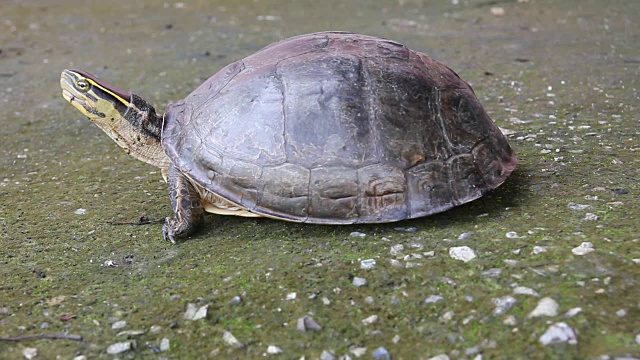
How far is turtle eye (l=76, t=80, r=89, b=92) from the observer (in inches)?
145

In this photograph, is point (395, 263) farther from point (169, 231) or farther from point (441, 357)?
point (169, 231)

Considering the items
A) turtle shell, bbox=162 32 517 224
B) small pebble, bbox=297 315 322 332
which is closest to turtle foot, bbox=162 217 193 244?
turtle shell, bbox=162 32 517 224

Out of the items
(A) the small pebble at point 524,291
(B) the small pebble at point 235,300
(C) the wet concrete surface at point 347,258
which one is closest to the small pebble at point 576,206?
(C) the wet concrete surface at point 347,258

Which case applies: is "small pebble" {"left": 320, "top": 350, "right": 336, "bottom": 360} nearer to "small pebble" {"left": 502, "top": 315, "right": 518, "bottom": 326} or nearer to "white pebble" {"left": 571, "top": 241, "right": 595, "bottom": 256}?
"small pebble" {"left": 502, "top": 315, "right": 518, "bottom": 326}

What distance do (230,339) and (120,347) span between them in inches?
15.9

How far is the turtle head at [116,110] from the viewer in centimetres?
371

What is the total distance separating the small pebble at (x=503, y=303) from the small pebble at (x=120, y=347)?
1341mm

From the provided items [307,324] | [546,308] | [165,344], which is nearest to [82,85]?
[165,344]

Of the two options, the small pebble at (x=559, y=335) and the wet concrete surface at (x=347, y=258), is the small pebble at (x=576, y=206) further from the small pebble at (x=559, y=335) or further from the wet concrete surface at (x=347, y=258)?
the small pebble at (x=559, y=335)

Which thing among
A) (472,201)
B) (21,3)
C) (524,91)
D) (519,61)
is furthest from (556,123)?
(21,3)

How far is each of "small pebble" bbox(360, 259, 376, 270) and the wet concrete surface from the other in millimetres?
22

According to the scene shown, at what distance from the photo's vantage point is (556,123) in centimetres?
479

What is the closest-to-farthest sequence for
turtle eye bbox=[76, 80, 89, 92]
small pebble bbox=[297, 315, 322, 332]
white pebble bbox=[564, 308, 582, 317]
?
white pebble bbox=[564, 308, 582, 317]
small pebble bbox=[297, 315, 322, 332]
turtle eye bbox=[76, 80, 89, 92]

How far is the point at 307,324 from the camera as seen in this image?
101 inches
